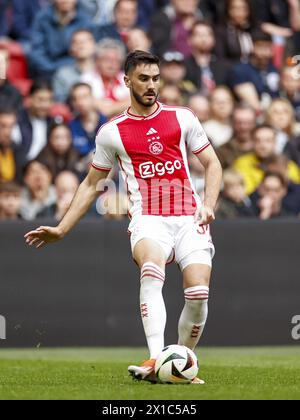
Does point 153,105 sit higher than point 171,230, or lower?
higher

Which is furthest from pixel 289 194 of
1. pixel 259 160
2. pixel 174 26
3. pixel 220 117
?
pixel 174 26

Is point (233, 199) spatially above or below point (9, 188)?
below

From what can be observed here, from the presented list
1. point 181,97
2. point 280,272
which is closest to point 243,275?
point 280,272

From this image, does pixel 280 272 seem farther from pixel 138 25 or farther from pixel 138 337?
pixel 138 25

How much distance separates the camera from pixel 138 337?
14.4m

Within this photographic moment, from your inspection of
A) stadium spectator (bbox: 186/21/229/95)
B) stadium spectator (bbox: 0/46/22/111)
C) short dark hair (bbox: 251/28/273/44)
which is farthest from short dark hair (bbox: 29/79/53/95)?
short dark hair (bbox: 251/28/273/44)

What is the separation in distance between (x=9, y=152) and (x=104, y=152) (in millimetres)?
6547

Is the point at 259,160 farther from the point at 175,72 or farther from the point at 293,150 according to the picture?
the point at 175,72

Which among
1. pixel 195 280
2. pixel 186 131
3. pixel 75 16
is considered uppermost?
pixel 75 16

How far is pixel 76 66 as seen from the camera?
1730cm

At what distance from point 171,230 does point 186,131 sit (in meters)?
0.79

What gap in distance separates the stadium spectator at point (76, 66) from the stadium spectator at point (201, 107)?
1.58m

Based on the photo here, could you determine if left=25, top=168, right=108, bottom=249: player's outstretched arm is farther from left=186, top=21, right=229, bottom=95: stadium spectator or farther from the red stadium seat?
left=186, top=21, right=229, bottom=95: stadium spectator

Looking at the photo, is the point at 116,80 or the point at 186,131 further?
the point at 116,80
